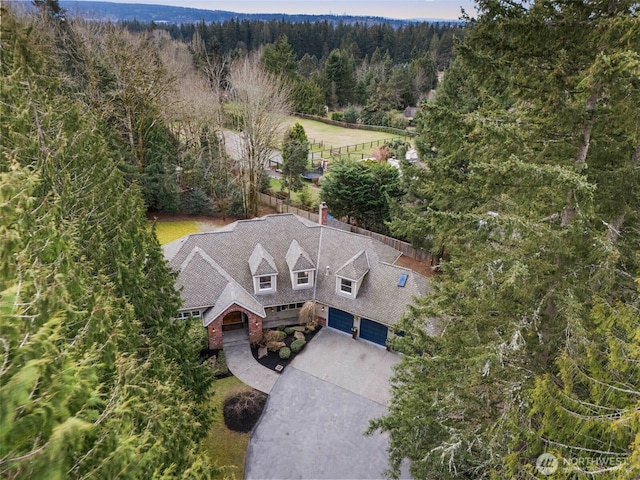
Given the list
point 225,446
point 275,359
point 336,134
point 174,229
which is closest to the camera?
point 225,446

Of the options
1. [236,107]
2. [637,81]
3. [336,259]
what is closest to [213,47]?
[236,107]

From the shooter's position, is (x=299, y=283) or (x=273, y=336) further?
(x=299, y=283)

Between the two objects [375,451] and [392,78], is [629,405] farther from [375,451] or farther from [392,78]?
[392,78]

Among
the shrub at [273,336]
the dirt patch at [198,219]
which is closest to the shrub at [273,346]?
the shrub at [273,336]

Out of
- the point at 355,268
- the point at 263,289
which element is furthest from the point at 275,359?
the point at 355,268

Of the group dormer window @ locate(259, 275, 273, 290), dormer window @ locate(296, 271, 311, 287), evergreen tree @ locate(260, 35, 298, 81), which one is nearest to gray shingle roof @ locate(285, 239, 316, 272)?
dormer window @ locate(296, 271, 311, 287)

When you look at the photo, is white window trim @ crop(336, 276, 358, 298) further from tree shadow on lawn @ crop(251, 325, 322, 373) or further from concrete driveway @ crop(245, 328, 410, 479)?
tree shadow on lawn @ crop(251, 325, 322, 373)

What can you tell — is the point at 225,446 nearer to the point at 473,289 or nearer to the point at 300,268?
the point at 300,268

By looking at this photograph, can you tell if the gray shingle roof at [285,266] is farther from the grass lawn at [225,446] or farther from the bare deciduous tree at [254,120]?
the bare deciduous tree at [254,120]
